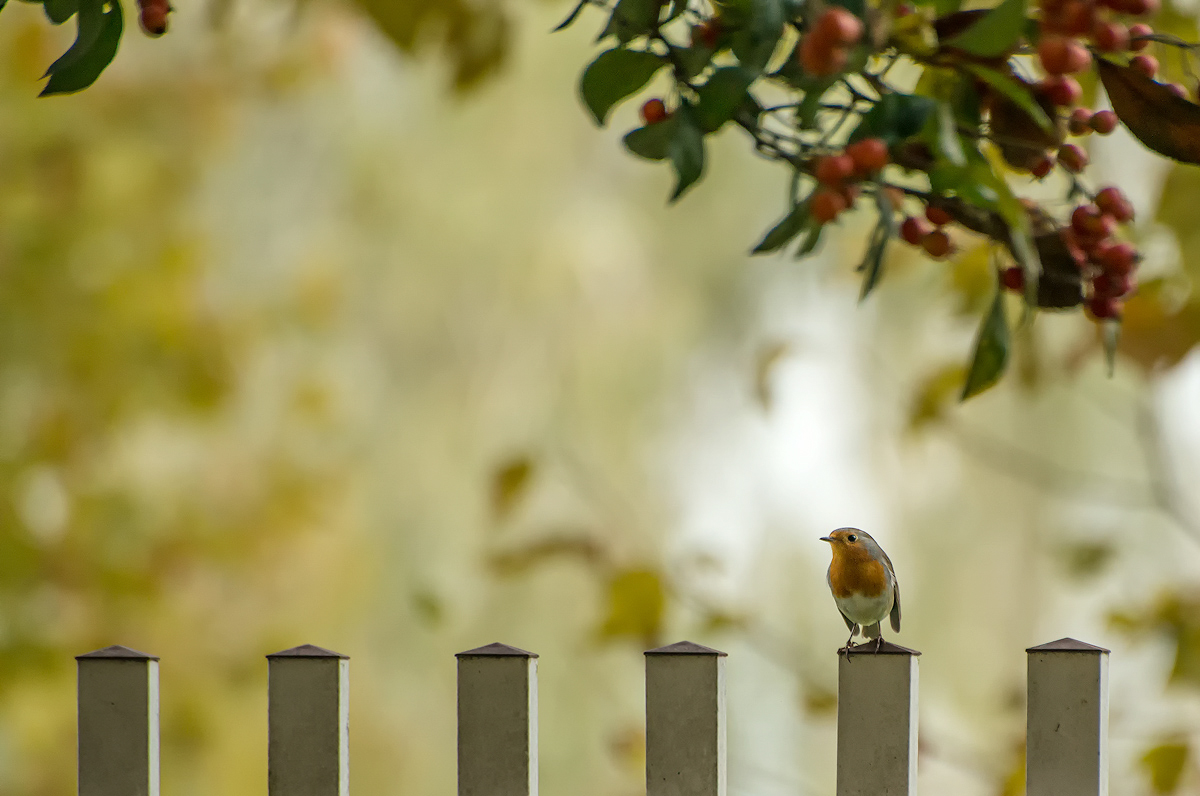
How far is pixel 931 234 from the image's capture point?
53cm

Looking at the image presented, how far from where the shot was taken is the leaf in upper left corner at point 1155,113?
0.45m

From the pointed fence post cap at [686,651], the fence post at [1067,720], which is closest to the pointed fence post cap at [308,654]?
the pointed fence post cap at [686,651]

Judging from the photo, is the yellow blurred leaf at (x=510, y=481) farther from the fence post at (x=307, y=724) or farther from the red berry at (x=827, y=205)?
the red berry at (x=827, y=205)

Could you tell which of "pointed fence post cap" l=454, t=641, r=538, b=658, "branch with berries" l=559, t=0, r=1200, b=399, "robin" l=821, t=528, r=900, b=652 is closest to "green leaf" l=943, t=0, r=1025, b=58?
"branch with berries" l=559, t=0, r=1200, b=399

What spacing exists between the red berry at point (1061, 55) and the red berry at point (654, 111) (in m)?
0.16

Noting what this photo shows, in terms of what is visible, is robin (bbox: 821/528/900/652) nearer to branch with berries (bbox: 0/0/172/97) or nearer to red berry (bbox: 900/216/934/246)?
red berry (bbox: 900/216/934/246)

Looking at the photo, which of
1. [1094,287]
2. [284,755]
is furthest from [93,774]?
[1094,287]

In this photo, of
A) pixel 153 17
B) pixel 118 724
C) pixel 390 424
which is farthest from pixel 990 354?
pixel 390 424

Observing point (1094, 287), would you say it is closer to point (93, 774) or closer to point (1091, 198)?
point (1091, 198)

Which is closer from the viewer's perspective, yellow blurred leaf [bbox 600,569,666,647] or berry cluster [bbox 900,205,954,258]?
berry cluster [bbox 900,205,954,258]

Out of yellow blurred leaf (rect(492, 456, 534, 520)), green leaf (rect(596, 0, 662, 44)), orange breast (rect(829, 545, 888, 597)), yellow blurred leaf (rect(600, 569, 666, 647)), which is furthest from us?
yellow blurred leaf (rect(492, 456, 534, 520))

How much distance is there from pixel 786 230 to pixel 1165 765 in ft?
3.49

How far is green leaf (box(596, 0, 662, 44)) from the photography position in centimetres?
46

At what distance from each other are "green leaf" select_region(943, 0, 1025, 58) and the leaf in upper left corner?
0.13 metres
